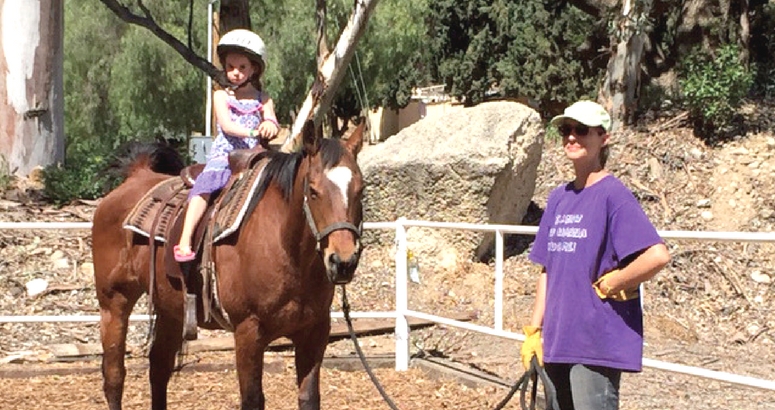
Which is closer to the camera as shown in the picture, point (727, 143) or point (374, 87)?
point (727, 143)

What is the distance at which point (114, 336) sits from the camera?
675 centimetres

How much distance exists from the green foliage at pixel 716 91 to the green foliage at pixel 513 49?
10754 mm

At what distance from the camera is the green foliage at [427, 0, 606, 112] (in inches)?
1201

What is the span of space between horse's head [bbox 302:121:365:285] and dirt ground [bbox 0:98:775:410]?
3109 mm

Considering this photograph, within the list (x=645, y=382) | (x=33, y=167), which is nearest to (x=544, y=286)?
(x=645, y=382)

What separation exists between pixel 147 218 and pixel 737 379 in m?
3.38

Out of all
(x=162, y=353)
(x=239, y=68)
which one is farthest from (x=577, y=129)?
(x=162, y=353)

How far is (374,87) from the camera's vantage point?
3538 cm

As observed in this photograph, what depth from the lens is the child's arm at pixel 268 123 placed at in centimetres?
576

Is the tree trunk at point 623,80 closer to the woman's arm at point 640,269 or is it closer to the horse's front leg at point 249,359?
the horse's front leg at point 249,359

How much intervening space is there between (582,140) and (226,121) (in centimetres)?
241

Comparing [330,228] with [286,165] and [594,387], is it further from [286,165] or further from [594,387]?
[594,387]

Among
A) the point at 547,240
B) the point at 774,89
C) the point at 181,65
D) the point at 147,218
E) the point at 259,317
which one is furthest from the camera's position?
the point at 181,65

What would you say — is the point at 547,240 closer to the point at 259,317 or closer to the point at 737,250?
the point at 259,317
